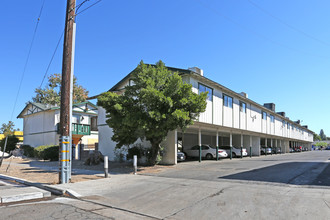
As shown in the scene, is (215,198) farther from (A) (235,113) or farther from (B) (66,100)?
(A) (235,113)

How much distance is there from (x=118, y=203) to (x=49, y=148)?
66.0ft

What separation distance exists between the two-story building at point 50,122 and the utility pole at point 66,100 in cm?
1779

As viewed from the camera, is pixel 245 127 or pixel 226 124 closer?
pixel 226 124

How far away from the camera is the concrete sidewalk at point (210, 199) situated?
615 centimetres

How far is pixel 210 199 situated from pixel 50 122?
27.7m

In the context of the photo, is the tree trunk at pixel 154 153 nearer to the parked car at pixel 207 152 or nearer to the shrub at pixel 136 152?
the shrub at pixel 136 152

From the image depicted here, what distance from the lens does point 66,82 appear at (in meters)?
11.0

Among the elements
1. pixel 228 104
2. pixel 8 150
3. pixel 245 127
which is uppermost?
pixel 228 104

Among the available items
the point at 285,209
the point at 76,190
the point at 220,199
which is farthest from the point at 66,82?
the point at 285,209

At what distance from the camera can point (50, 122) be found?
30719mm

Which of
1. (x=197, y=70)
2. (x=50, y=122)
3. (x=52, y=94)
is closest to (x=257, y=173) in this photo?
(x=197, y=70)

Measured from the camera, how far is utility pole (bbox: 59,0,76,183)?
10797 millimetres

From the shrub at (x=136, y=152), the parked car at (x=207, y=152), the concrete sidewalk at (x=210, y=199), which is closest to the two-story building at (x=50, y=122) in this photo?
the shrub at (x=136, y=152)

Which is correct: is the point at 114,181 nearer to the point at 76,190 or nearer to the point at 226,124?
the point at 76,190
